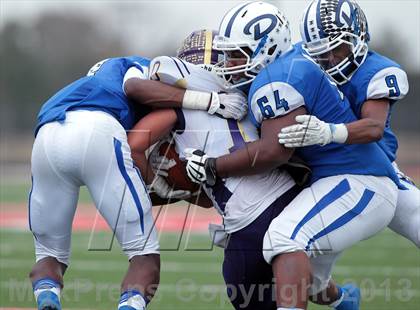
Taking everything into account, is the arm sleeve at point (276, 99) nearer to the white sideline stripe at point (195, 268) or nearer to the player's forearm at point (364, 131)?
the player's forearm at point (364, 131)

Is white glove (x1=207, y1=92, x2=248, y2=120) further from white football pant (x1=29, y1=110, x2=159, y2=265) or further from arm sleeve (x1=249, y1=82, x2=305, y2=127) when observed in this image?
white football pant (x1=29, y1=110, x2=159, y2=265)

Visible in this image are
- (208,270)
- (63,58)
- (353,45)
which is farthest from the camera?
(63,58)

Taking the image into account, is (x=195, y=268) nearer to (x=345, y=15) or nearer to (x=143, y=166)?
(x=143, y=166)

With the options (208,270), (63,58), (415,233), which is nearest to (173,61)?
(415,233)

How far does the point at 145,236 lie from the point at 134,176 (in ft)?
0.95

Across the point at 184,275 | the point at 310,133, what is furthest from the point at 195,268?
the point at 310,133

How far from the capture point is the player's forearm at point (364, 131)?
3828 millimetres

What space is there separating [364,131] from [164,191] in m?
1.04

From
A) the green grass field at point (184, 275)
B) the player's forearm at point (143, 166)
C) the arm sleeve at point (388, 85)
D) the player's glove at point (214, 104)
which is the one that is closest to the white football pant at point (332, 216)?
the arm sleeve at point (388, 85)

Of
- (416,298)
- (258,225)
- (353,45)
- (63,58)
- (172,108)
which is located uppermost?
(353,45)

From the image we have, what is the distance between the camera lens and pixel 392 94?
13.4 ft

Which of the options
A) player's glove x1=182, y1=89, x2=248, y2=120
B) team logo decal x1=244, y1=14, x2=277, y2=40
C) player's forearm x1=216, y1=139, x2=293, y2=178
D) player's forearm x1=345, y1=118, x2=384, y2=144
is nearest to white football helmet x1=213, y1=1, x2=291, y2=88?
team logo decal x1=244, y1=14, x2=277, y2=40

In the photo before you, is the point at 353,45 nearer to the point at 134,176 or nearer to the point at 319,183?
the point at 319,183

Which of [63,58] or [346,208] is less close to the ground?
[346,208]
